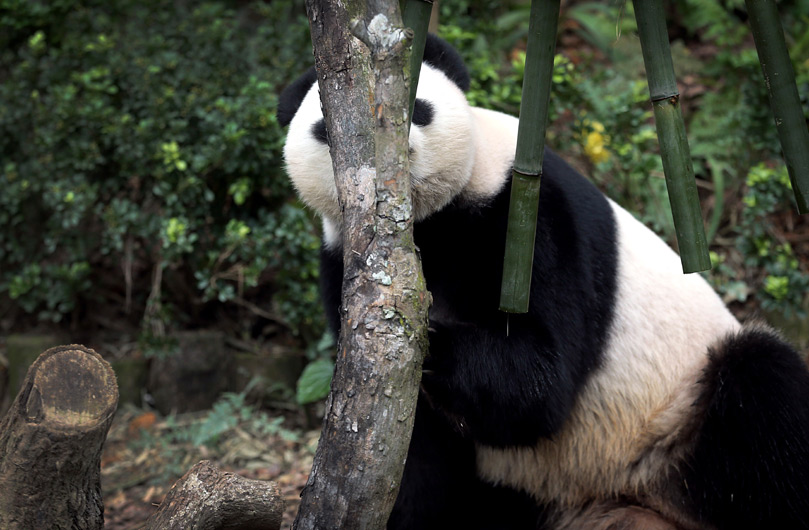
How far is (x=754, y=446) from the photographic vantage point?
2.53 meters

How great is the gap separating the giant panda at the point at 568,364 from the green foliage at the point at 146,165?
4.68 ft

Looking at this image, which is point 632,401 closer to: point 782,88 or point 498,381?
point 498,381

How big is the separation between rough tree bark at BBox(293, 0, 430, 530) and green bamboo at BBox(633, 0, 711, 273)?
2.32 ft

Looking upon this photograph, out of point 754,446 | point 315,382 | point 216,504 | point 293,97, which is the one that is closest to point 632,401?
point 754,446

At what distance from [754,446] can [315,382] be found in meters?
2.31

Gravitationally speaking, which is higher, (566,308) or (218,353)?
(566,308)

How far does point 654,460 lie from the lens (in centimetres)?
275

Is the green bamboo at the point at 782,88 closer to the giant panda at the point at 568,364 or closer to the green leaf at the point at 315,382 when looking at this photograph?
the giant panda at the point at 568,364

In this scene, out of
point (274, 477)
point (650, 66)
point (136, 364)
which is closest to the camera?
point (650, 66)

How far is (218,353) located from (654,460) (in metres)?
2.85

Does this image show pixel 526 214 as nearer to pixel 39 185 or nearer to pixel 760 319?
pixel 760 319

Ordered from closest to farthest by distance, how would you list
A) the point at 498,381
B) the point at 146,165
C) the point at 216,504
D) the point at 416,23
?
the point at 216,504 → the point at 416,23 → the point at 498,381 → the point at 146,165

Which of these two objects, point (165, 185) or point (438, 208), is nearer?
point (438, 208)

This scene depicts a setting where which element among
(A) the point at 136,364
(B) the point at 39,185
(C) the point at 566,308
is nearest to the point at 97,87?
(B) the point at 39,185
